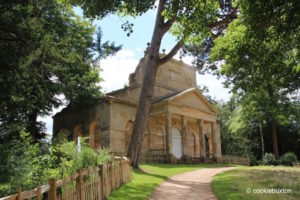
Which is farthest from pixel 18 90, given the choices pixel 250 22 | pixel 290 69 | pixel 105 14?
pixel 290 69

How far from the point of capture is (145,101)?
19688mm

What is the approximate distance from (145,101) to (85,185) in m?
12.0

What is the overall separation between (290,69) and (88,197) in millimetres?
11488

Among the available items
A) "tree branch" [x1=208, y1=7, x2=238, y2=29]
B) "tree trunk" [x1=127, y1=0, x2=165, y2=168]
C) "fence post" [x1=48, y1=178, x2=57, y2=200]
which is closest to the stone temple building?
"tree trunk" [x1=127, y1=0, x2=165, y2=168]

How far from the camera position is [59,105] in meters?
25.7

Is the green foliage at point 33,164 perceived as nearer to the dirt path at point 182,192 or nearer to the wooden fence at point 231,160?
the dirt path at point 182,192

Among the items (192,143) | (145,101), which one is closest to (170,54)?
(145,101)

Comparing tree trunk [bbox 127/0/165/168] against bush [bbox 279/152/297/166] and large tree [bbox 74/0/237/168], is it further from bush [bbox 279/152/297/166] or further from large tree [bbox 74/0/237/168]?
bush [bbox 279/152/297/166]

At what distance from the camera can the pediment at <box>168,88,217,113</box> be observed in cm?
3131

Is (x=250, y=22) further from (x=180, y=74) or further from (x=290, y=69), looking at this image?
(x=180, y=74)

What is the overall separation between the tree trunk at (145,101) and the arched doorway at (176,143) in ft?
47.4

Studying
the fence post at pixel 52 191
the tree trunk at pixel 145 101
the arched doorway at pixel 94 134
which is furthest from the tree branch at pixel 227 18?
the fence post at pixel 52 191

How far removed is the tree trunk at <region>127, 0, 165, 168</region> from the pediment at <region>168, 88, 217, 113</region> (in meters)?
10.1

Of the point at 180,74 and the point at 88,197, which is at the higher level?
the point at 180,74
